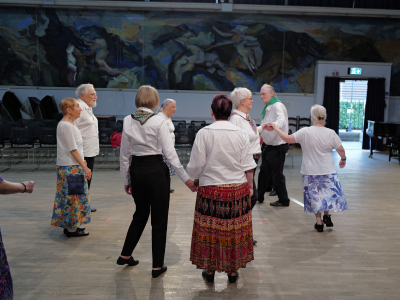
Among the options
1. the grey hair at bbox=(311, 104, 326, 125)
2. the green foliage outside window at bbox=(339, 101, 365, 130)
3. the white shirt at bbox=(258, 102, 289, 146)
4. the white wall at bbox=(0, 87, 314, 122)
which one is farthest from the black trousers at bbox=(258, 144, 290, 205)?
the green foliage outside window at bbox=(339, 101, 365, 130)

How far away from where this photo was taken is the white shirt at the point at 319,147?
153 inches

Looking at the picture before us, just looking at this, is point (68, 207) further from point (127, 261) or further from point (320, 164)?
point (320, 164)

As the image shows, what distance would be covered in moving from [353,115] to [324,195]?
492 inches

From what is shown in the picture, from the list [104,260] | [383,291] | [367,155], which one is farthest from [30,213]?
[367,155]

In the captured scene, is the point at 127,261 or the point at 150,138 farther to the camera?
the point at 127,261

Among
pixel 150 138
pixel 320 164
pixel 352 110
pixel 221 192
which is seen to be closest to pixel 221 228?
pixel 221 192

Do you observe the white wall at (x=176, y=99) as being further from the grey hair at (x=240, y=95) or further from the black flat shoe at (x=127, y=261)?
the black flat shoe at (x=127, y=261)

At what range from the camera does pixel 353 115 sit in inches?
595

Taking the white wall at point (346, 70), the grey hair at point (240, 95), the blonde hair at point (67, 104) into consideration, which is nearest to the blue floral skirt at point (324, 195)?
the grey hair at point (240, 95)

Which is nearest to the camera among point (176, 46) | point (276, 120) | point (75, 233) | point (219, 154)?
point (219, 154)

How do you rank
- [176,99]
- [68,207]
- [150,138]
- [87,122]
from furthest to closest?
[176,99], [87,122], [68,207], [150,138]

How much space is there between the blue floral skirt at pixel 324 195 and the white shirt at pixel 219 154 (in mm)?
1638

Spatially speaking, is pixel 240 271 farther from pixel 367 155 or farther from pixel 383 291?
pixel 367 155

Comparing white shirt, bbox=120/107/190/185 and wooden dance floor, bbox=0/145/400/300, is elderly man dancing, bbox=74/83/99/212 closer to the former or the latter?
wooden dance floor, bbox=0/145/400/300
